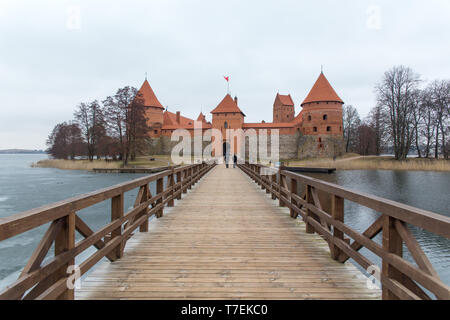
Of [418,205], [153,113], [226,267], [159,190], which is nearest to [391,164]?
[418,205]

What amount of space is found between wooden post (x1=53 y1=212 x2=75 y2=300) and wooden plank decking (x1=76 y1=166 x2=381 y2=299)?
0.31m

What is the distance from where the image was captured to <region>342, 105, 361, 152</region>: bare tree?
151 ft

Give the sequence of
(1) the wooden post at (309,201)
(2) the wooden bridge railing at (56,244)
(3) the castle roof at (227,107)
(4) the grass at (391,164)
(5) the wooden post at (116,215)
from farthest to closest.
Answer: (3) the castle roof at (227,107), (4) the grass at (391,164), (1) the wooden post at (309,201), (5) the wooden post at (116,215), (2) the wooden bridge railing at (56,244)

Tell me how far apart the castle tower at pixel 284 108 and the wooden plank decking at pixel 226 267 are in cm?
5601

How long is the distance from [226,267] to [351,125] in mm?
49476

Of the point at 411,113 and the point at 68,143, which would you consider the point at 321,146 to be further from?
the point at 68,143

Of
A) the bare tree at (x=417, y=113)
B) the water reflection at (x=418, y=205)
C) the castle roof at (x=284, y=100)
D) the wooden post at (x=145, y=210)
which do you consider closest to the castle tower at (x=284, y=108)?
the castle roof at (x=284, y=100)

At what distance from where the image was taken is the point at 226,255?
3.15 meters

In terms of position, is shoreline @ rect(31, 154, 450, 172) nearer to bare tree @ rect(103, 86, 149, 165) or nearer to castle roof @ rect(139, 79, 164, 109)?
bare tree @ rect(103, 86, 149, 165)

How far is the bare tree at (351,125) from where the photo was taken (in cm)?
4603

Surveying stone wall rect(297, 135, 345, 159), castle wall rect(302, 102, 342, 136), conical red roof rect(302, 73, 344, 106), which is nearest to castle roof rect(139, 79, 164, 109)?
conical red roof rect(302, 73, 344, 106)

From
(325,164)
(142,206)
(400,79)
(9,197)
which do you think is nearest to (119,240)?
(142,206)

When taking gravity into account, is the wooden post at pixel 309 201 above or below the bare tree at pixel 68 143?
below

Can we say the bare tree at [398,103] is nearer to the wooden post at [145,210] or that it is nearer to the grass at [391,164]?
the grass at [391,164]
